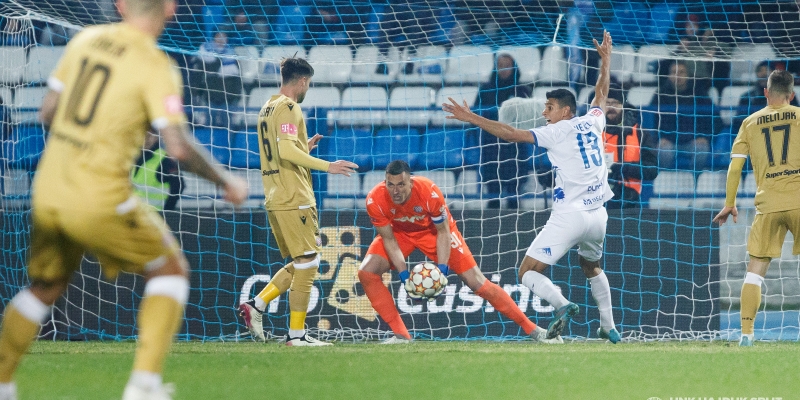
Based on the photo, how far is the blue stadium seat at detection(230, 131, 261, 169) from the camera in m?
10.2

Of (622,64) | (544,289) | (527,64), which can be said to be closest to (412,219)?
(544,289)

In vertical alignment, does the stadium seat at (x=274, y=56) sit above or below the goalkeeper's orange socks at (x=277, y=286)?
above

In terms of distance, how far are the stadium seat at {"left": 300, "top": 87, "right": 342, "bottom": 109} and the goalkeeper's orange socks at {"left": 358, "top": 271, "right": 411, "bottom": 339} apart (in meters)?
2.60

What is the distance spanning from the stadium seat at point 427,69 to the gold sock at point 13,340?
695 centimetres

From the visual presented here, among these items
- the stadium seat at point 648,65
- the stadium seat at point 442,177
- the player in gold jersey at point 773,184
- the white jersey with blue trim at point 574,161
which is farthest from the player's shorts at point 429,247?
the stadium seat at point 648,65

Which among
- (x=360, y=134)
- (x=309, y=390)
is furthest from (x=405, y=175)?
(x=309, y=390)

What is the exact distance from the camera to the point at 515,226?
9.03 m

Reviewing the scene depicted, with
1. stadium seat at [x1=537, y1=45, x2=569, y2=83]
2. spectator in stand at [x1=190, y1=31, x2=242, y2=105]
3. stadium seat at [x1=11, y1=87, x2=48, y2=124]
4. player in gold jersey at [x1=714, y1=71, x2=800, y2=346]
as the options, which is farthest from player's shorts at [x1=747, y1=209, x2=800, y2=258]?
stadium seat at [x1=11, y1=87, x2=48, y2=124]

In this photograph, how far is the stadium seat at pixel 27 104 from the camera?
9.17 meters

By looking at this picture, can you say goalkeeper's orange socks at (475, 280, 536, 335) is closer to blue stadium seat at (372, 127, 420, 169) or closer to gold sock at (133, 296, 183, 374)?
blue stadium seat at (372, 127, 420, 169)

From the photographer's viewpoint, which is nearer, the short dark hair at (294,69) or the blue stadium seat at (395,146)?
the short dark hair at (294,69)

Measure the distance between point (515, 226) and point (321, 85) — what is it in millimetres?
2681

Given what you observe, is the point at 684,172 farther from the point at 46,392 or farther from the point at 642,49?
the point at 46,392

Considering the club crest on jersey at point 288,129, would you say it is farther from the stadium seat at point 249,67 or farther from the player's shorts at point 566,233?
the stadium seat at point 249,67
